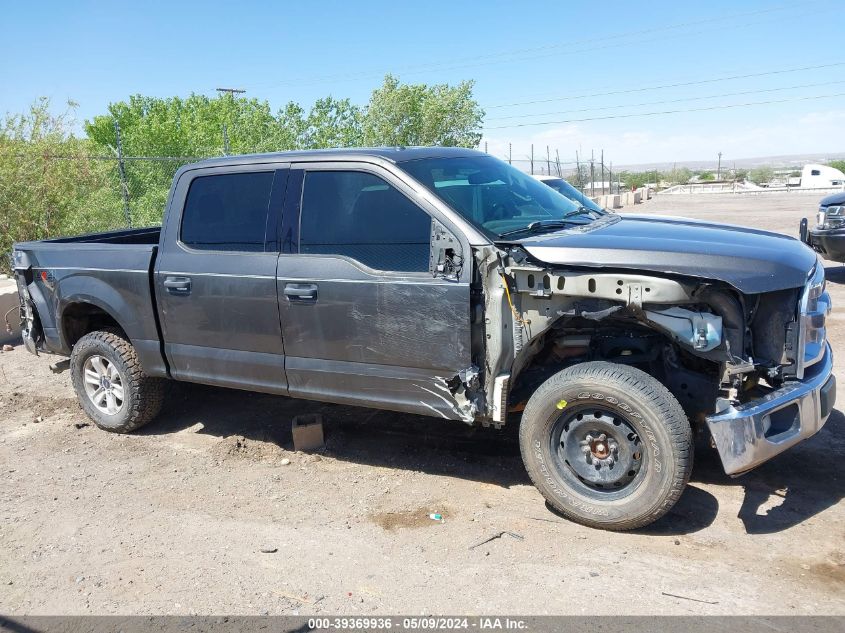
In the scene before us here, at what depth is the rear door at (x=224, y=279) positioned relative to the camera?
4.91m

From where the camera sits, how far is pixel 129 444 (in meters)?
5.85

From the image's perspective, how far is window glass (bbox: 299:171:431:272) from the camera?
4.37m

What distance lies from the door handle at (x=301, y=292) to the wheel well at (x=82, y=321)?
2115 millimetres

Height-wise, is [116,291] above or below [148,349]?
above

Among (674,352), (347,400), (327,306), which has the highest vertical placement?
A: (327,306)

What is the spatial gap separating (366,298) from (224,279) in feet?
3.80

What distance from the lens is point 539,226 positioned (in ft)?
14.7

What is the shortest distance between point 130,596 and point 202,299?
6.92 feet

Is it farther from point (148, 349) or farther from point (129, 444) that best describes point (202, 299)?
point (129, 444)

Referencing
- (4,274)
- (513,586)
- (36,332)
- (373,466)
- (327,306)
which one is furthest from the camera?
(4,274)

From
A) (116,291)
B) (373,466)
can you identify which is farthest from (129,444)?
(373,466)

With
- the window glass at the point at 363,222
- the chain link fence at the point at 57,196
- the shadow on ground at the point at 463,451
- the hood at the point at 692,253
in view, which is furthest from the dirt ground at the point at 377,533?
the chain link fence at the point at 57,196

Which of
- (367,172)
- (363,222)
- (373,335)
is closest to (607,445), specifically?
(373,335)

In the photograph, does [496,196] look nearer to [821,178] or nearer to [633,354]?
[633,354]
